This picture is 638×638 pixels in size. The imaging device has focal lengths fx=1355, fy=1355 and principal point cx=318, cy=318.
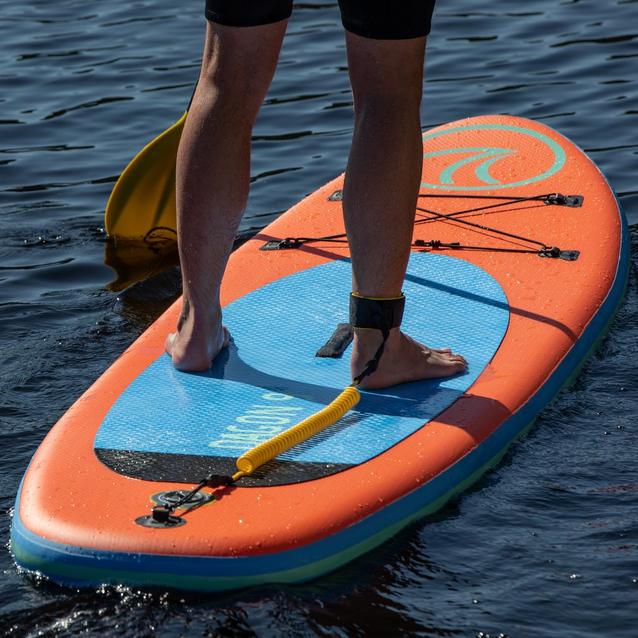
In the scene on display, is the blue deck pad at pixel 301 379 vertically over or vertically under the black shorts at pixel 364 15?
under

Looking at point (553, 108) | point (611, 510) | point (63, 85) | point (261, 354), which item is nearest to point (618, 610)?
point (611, 510)

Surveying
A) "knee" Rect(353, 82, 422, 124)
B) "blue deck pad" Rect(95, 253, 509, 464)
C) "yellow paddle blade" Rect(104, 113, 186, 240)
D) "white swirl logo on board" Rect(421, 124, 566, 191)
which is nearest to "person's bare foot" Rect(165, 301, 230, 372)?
"blue deck pad" Rect(95, 253, 509, 464)

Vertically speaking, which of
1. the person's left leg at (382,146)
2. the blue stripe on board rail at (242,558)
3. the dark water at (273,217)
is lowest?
the dark water at (273,217)

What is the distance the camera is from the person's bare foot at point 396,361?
116 inches

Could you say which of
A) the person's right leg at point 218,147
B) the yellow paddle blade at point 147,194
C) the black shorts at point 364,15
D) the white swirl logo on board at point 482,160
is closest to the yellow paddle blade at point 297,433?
the person's right leg at point 218,147

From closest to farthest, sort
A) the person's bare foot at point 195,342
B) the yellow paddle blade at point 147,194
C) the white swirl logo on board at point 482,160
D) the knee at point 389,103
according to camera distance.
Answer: the knee at point 389,103 → the person's bare foot at point 195,342 → the white swirl logo on board at point 482,160 → the yellow paddle blade at point 147,194

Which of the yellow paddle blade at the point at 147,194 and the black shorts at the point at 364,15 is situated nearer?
the black shorts at the point at 364,15

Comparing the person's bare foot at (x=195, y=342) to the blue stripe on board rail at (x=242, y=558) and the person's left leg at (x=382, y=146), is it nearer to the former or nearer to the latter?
the person's left leg at (x=382, y=146)

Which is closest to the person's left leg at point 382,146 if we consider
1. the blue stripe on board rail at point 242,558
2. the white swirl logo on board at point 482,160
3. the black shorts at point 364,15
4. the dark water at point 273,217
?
the black shorts at point 364,15

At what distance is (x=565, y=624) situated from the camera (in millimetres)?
2414

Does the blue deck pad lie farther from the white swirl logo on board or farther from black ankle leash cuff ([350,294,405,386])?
the white swirl logo on board

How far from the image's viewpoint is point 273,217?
4.93 metres

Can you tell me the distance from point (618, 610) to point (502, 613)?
212 millimetres

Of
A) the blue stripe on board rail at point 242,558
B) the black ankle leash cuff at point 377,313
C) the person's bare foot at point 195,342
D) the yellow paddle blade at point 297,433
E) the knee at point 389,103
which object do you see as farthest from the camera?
the person's bare foot at point 195,342
